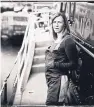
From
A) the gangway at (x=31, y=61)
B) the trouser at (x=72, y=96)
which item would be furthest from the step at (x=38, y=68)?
the trouser at (x=72, y=96)

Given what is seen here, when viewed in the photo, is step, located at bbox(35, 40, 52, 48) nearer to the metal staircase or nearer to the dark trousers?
the metal staircase

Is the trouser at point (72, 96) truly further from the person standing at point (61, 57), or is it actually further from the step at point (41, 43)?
the step at point (41, 43)

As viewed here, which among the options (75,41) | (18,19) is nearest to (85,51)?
(75,41)

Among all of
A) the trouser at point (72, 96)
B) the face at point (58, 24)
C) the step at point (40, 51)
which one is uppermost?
the face at point (58, 24)

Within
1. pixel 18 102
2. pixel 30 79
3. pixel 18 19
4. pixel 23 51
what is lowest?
pixel 18 102

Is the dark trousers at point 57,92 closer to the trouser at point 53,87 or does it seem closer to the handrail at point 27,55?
the trouser at point 53,87

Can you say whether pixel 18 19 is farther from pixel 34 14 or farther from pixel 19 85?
pixel 19 85

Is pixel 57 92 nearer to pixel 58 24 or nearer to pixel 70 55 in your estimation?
pixel 70 55

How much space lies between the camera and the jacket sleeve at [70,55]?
4.08m

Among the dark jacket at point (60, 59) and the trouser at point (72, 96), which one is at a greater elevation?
the dark jacket at point (60, 59)

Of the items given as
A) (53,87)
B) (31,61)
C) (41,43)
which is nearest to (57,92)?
(53,87)

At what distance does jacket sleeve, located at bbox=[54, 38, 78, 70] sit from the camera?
4.08 m

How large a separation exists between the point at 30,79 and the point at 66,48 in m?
0.53

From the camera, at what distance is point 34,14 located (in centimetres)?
408
